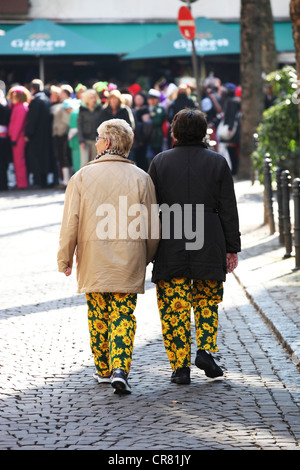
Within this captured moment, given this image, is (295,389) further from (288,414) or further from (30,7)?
(30,7)

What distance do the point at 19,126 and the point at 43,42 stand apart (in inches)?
194

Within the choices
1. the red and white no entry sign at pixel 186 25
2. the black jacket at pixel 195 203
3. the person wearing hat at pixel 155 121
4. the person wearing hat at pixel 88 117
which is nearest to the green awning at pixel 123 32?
the person wearing hat at pixel 155 121

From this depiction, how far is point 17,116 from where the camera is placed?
23.4 m

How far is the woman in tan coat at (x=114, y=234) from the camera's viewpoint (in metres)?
6.92

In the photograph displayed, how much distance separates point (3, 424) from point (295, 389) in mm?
1863

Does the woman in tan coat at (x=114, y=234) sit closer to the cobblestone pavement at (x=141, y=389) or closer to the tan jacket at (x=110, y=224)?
the tan jacket at (x=110, y=224)

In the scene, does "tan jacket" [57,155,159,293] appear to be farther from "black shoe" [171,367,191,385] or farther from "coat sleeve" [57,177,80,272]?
"black shoe" [171,367,191,385]

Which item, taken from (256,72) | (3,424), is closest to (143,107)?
(256,72)

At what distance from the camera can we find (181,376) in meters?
7.08

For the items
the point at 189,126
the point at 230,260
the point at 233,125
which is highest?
the point at 189,126

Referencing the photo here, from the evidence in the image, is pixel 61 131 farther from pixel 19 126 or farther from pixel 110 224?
pixel 110 224

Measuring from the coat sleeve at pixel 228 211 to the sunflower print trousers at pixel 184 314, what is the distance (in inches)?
11.4

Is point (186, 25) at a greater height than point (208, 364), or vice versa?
point (186, 25)

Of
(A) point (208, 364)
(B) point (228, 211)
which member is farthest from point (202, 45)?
(A) point (208, 364)
